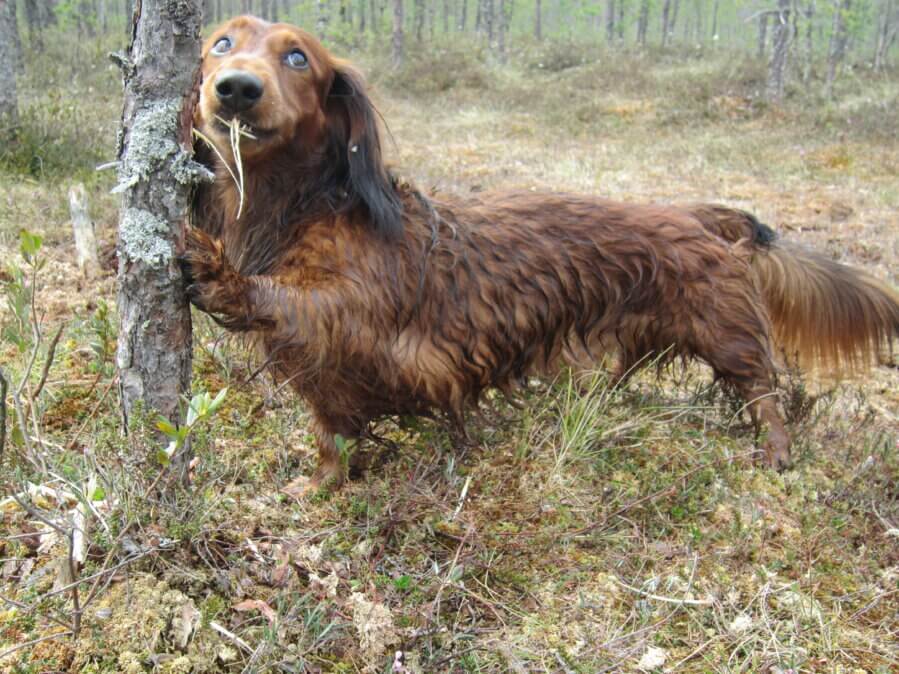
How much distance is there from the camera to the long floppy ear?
2908mm

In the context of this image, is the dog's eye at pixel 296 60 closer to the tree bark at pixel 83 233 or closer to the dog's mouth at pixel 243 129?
the dog's mouth at pixel 243 129

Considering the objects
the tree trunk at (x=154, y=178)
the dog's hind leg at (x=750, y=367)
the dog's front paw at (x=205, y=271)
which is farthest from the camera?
the dog's hind leg at (x=750, y=367)

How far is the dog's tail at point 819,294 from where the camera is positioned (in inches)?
153

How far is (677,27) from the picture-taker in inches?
2886

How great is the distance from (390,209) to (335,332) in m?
0.56

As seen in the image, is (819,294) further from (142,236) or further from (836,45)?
(836,45)

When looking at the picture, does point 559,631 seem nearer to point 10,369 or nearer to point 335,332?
point 335,332

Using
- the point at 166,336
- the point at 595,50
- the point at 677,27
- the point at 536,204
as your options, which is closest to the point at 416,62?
the point at 595,50

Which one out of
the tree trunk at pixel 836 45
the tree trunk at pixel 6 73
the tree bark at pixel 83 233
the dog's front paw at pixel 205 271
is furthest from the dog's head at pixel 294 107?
the tree trunk at pixel 836 45

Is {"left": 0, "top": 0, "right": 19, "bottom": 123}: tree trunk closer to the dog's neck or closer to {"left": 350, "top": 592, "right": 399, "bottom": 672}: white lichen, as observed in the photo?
the dog's neck

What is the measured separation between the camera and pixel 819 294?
390cm

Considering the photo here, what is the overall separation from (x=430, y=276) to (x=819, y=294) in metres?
2.09

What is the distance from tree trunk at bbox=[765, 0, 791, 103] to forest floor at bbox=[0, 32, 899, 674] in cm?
1275

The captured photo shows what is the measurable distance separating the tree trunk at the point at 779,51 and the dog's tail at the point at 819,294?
13060 mm
